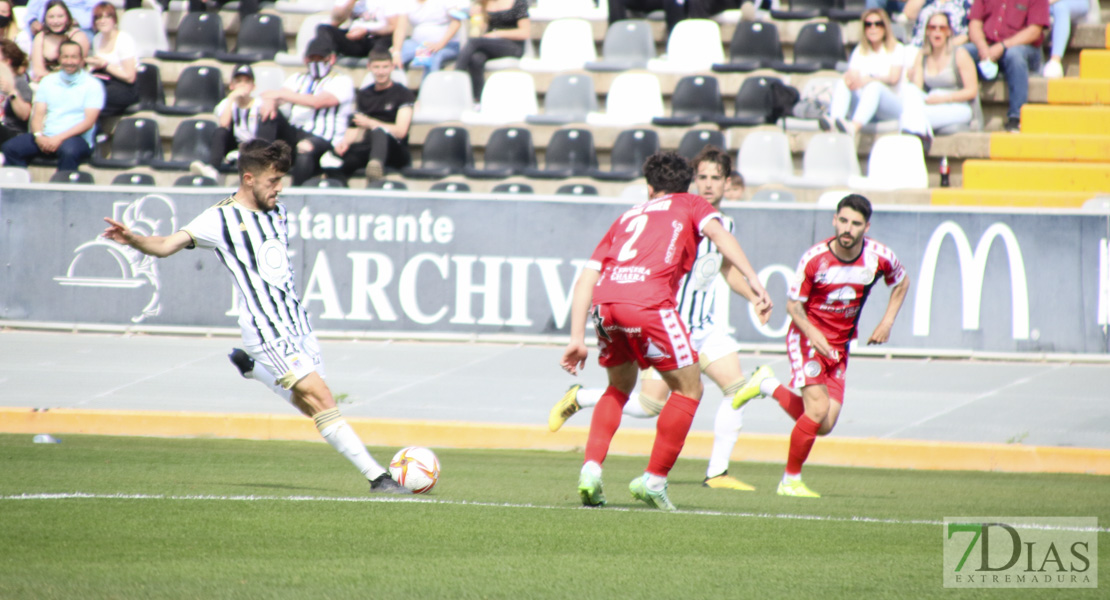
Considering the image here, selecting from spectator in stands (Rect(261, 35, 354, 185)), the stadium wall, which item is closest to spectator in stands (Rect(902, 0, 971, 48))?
the stadium wall

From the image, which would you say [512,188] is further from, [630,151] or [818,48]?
[818,48]

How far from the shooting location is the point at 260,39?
19125 millimetres

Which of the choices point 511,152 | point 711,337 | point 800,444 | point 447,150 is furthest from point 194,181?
point 800,444

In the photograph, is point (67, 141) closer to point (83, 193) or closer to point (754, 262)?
point (83, 193)

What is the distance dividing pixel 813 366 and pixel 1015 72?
8946 mm

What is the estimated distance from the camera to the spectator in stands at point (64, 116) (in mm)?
16312

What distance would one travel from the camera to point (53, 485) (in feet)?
24.3

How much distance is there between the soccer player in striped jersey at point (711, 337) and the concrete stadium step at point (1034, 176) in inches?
286

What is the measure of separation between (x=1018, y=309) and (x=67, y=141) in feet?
37.6

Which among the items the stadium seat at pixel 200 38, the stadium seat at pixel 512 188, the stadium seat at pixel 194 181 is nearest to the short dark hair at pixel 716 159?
the stadium seat at pixel 512 188

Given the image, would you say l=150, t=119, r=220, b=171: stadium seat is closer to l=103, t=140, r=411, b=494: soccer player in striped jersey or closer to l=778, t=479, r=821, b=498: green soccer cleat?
l=103, t=140, r=411, b=494: soccer player in striped jersey

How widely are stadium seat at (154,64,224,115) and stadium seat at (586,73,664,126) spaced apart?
17.0 feet

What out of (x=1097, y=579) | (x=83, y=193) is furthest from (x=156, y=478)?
(x=83, y=193)

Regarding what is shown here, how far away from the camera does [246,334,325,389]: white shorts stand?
7.43 meters
